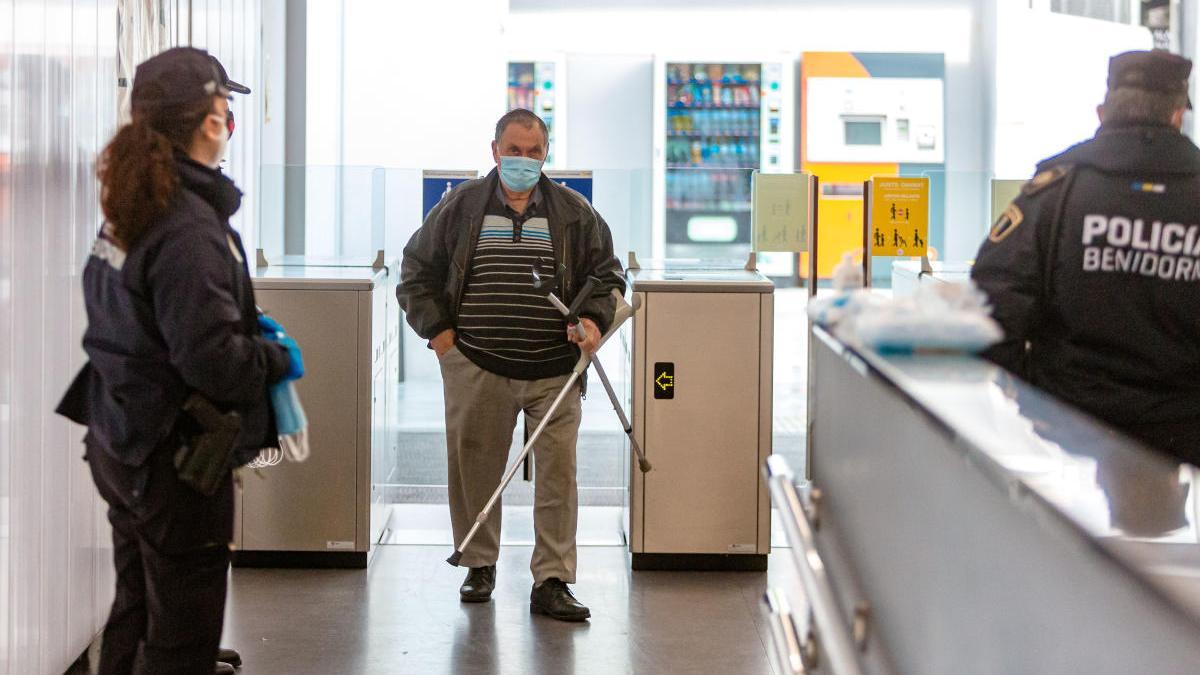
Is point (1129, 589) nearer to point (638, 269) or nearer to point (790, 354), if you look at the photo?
point (638, 269)

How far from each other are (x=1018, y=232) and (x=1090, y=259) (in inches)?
5.9

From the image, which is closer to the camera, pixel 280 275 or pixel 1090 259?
pixel 1090 259

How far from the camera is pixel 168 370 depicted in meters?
2.33

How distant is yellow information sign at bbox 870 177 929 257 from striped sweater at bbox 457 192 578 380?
1.64 metres

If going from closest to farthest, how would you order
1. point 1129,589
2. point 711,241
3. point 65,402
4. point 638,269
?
point 1129,589 → point 65,402 → point 711,241 → point 638,269

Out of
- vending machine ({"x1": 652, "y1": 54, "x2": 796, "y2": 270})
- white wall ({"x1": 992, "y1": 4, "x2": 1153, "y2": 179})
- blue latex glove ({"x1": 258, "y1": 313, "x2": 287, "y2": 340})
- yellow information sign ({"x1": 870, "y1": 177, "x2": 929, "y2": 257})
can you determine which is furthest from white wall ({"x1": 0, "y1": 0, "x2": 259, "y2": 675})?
white wall ({"x1": 992, "y1": 4, "x2": 1153, "y2": 179})

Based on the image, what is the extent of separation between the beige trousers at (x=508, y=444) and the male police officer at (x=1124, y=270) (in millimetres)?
1748

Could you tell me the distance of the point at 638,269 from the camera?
495 cm

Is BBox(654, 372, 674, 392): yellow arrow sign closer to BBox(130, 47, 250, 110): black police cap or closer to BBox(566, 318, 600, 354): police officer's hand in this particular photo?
BBox(566, 318, 600, 354): police officer's hand

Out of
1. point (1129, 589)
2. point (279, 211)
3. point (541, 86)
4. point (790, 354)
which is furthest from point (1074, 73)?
point (1129, 589)

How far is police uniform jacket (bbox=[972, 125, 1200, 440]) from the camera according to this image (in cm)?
253

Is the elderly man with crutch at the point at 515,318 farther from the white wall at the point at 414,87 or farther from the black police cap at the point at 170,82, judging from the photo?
the white wall at the point at 414,87

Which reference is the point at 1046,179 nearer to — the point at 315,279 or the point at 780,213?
the point at 780,213

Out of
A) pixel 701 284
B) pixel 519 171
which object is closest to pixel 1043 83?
pixel 701 284
